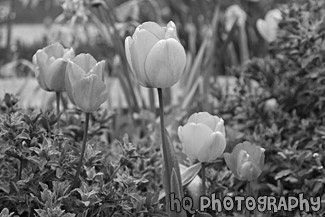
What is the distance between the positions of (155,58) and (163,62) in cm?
1

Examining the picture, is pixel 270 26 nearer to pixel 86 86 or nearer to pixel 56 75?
pixel 56 75

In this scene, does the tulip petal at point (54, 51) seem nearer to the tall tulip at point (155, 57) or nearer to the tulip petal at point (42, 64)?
the tulip petal at point (42, 64)

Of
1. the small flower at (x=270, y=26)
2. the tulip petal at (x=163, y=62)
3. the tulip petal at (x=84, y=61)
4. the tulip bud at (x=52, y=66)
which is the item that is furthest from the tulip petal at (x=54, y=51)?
the small flower at (x=270, y=26)

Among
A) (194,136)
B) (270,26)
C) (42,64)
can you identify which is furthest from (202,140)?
(270,26)

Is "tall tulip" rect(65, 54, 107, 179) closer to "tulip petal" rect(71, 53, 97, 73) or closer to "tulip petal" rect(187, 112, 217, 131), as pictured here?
"tulip petal" rect(71, 53, 97, 73)

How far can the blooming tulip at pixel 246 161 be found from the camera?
Answer: 3.63 ft

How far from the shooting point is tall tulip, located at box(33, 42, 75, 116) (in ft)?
3.87

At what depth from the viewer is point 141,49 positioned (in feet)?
3.39

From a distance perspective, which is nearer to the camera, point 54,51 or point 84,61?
point 84,61

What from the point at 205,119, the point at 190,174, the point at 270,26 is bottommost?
the point at 190,174

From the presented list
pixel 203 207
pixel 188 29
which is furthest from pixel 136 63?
pixel 188 29

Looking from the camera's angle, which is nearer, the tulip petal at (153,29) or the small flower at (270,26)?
the tulip petal at (153,29)

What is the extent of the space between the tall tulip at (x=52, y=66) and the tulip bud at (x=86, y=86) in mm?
118

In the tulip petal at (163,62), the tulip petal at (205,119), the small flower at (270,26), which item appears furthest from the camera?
the small flower at (270,26)
